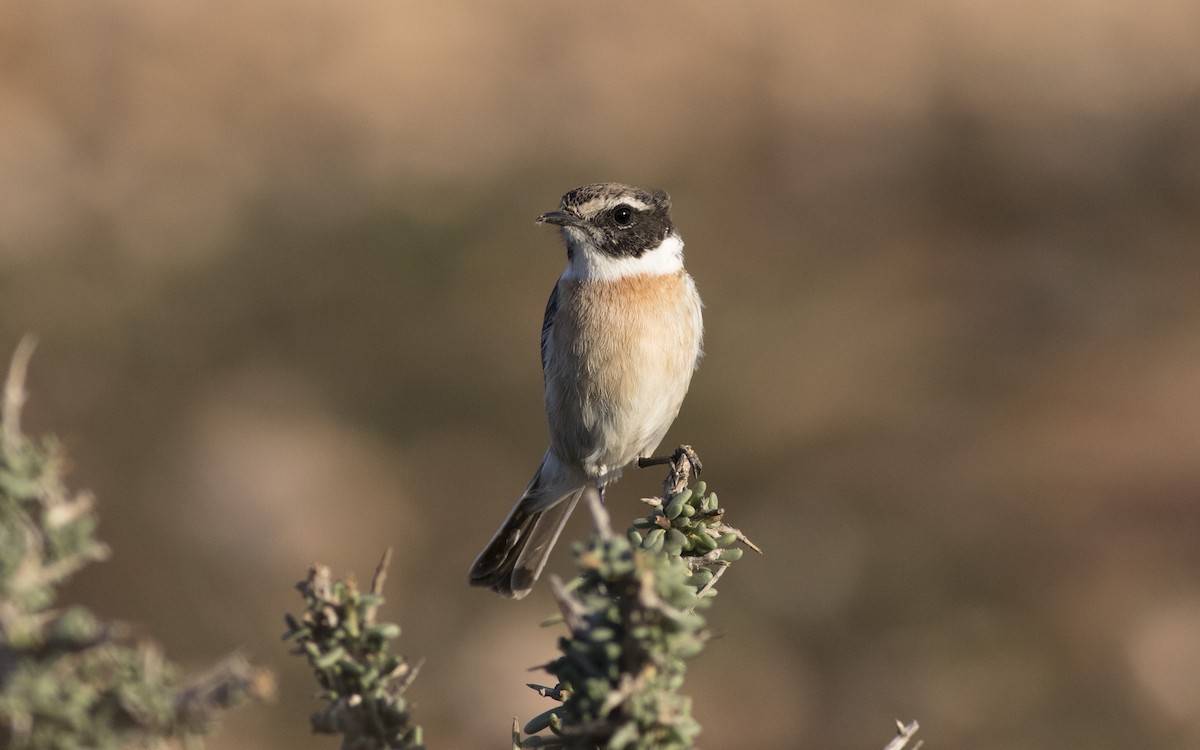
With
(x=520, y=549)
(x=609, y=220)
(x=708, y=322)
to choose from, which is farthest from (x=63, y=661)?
(x=708, y=322)

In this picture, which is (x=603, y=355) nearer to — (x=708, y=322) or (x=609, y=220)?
(x=609, y=220)

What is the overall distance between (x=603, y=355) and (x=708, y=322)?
6.47 m

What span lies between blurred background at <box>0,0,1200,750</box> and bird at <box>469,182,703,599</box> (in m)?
3.09

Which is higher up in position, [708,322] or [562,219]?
[708,322]

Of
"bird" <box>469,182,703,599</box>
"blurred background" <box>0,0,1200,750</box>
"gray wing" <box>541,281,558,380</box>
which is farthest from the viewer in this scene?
"blurred background" <box>0,0,1200,750</box>

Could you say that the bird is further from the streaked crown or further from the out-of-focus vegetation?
the out-of-focus vegetation

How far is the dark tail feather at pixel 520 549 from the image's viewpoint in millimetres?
5855

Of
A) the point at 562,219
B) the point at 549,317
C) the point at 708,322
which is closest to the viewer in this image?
the point at 562,219

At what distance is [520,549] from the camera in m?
6.10

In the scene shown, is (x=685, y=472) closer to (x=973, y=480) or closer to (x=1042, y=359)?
(x=973, y=480)

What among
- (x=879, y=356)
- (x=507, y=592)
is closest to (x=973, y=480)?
(x=879, y=356)

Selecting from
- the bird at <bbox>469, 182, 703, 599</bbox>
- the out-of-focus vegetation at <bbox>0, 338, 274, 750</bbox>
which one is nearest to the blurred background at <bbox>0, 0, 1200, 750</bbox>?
the bird at <bbox>469, 182, 703, 599</bbox>

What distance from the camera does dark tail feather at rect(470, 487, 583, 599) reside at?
231 inches

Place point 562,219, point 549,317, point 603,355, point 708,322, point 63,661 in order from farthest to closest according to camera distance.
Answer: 1. point 708,322
2. point 549,317
3. point 562,219
4. point 603,355
5. point 63,661
